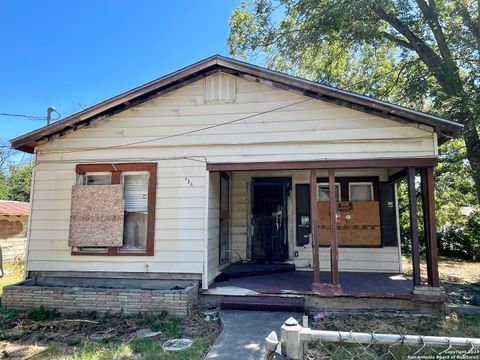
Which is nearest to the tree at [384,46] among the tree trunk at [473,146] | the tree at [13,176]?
the tree trunk at [473,146]

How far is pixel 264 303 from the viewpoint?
6.01 m

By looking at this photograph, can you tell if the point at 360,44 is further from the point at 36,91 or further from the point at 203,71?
the point at 36,91

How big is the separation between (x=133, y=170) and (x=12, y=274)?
7.49 m

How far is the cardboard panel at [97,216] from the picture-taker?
6.93 meters

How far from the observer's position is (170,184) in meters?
6.93

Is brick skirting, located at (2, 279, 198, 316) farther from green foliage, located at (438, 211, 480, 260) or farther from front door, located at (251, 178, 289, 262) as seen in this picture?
green foliage, located at (438, 211, 480, 260)

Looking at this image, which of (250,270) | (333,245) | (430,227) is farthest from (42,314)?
(430,227)

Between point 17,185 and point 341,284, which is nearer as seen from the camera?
point 341,284

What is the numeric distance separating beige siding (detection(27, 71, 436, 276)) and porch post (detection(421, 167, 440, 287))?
53cm

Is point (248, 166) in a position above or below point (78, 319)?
above

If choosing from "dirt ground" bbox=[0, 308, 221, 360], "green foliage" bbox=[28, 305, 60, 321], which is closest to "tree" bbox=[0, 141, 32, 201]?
"green foliage" bbox=[28, 305, 60, 321]

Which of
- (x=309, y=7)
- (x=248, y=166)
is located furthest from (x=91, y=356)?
(x=309, y=7)

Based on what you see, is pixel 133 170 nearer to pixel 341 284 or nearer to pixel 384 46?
pixel 341 284

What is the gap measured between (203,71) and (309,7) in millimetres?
5379
